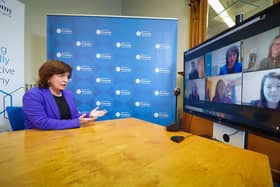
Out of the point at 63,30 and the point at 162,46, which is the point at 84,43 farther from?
the point at 162,46

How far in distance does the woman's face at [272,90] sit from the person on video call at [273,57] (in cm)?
7

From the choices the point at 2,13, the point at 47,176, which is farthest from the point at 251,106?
the point at 2,13

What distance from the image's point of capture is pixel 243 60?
109 cm

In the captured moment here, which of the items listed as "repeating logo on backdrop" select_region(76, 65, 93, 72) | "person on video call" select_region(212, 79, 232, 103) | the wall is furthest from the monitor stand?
"repeating logo on backdrop" select_region(76, 65, 93, 72)

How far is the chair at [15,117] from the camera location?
1.67m

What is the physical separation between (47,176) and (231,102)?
1107 mm

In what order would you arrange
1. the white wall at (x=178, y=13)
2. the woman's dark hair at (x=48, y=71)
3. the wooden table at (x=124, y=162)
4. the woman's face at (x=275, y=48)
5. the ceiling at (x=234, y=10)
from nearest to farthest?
the wooden table at (x=124, y=162)
the woman's face at (x=275, y=48)
the woman's dark hair at (x=48, y=71)
the ceiling at (x=234, y=10)
the white wall at (x=178, y=13)

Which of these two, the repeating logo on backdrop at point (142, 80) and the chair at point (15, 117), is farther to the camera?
the repeating logo on backdrop at point (142, 80)

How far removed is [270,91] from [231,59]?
36 centimetres

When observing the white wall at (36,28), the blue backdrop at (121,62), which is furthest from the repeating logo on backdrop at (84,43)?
the white wall at (36,28)

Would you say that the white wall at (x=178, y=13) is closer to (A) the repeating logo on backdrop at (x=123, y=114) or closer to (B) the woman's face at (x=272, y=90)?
(A) the repeating logo on backdrop at (x=123, y=114)

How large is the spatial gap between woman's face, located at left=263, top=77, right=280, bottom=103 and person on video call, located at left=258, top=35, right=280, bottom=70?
0.07m

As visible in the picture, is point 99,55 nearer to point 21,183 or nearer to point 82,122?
point 82,122

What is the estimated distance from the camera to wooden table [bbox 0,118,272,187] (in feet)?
1.94
